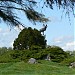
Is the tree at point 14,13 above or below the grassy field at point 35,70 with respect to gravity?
above

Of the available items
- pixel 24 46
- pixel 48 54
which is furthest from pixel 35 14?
pixel 24 46

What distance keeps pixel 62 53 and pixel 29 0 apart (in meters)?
14.7

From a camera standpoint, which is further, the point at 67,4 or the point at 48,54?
the point at 48,54

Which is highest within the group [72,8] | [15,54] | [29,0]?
[29,0]

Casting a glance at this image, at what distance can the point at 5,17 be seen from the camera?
7.82 metres

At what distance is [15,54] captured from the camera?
71.6 ft

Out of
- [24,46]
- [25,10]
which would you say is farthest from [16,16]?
[24,46]

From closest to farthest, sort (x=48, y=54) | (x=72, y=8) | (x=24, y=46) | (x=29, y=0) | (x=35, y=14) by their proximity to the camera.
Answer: (x=72, y=8)
(x=29, y=0)
(x=35, y=14)
(x=48, y=54)
(x=24, y=46)

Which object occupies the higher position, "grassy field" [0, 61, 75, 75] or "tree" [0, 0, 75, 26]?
"tree" [0, 0, 75, 26]

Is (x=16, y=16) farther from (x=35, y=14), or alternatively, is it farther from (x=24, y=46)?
(x=24, y=46)

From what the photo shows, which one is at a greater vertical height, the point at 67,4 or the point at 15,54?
the point at 67,4

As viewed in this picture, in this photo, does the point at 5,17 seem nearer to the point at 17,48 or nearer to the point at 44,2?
the point at 44,2

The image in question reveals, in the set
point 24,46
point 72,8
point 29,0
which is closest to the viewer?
point 72,8

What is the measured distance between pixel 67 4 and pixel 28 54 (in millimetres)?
16537
